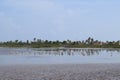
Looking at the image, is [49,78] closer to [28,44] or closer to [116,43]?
[116,43]

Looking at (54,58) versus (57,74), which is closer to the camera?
(57,74)

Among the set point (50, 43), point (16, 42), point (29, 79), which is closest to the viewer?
point (29, 79)

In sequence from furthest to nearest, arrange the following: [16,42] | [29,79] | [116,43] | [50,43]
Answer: [16,42]
[50,43]
[116,43]
[29,79]

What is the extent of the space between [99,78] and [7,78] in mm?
6685

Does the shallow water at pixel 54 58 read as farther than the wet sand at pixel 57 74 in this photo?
Yes

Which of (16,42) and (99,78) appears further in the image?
(16,42)

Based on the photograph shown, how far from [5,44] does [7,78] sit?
170058mm

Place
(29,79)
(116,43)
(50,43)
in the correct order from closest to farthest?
(29,79) < (116,43) < (50,43)

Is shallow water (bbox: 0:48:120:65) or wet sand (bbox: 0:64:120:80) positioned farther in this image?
shallow water (bbox: 0:48:120:65)

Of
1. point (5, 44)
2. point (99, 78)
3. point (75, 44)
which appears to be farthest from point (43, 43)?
point (99, 78)

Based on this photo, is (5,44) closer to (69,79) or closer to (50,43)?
(50,43)

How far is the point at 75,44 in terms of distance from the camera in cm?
16700

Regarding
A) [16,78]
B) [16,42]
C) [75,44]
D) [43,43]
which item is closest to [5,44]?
[16,42]

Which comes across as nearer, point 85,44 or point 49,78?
point 49,78
